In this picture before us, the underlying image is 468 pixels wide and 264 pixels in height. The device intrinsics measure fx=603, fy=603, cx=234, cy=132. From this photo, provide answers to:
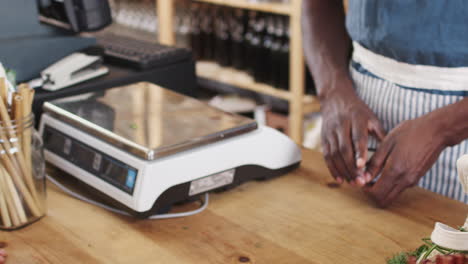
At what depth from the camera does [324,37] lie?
56.5 inches

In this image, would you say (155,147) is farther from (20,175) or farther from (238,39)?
(238,39)

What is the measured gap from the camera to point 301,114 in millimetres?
2766

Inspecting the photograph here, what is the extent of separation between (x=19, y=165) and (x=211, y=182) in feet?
1.06

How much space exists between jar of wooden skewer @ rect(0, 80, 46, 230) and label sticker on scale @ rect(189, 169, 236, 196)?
0.26 metres

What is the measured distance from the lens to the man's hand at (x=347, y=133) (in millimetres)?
1112

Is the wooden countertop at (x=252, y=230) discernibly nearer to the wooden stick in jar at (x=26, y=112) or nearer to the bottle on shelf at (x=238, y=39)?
the wooden stick in jar at (x=26, y=112)

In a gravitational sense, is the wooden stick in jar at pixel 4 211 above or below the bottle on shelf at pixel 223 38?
above

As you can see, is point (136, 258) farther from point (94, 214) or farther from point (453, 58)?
point (453, 58)

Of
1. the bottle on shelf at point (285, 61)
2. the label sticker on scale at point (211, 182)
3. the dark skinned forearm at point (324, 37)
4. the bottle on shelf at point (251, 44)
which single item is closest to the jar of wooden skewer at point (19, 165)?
the label sticker on scale at point (211, 182)

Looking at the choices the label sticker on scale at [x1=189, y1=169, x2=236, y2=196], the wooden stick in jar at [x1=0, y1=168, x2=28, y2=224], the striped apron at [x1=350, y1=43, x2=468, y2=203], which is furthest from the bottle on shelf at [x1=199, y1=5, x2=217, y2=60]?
the wooden stick in jar at [x1=0, y1=168, x2=28, y2=224]

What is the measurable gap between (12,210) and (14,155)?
0.30 ft

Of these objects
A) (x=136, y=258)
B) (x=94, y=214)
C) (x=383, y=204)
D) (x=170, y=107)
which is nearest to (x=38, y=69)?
(x=170, y=107)

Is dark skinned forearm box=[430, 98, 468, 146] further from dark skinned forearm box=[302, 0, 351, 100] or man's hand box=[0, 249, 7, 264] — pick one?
man's hand box=[0, 249, 7, 264]

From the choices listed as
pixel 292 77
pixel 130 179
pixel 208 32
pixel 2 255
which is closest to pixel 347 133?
pixel 130 179
